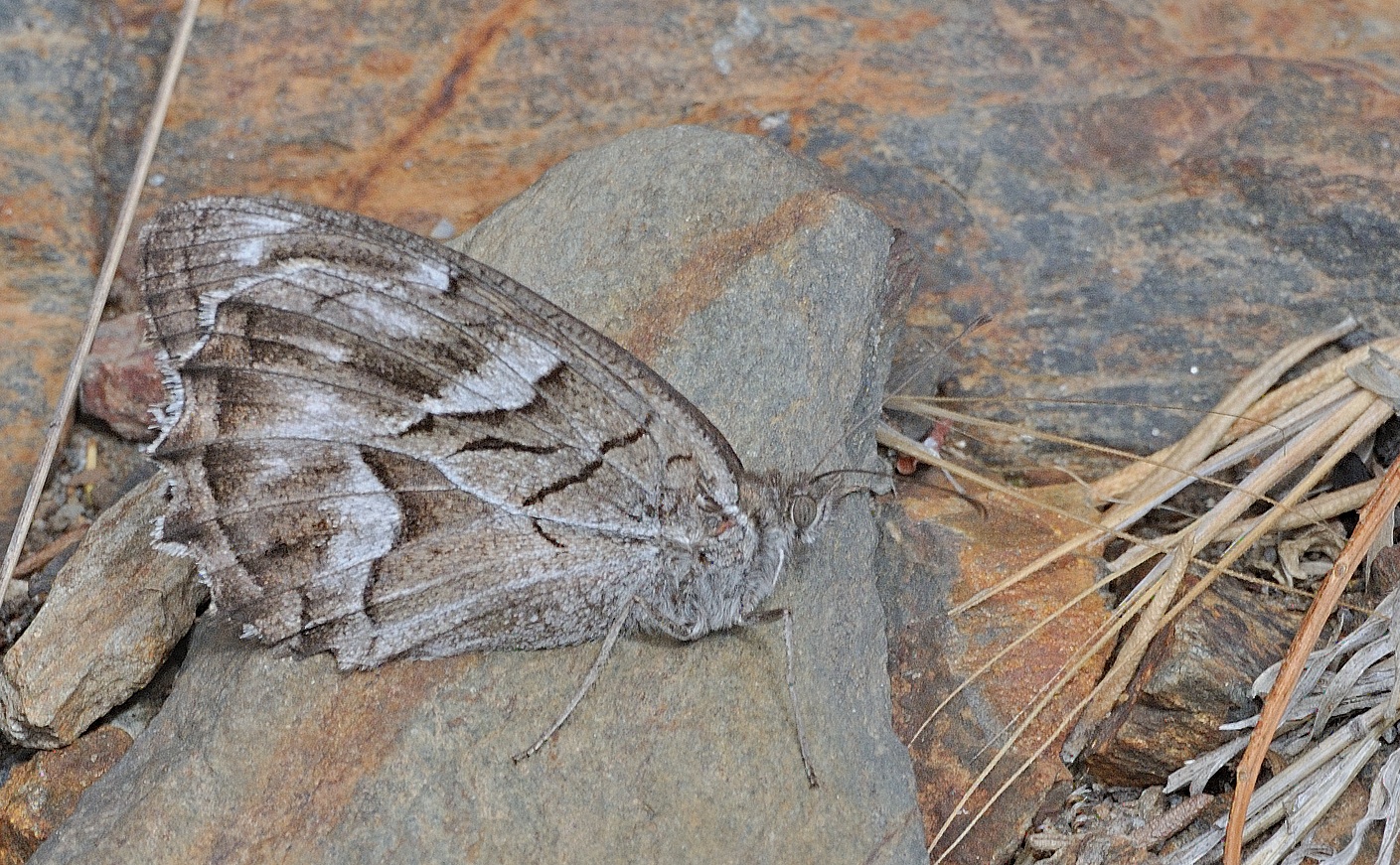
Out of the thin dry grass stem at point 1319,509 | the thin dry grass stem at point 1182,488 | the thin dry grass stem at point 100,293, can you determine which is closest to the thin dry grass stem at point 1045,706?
the thin dry grass stem at point 1182,488

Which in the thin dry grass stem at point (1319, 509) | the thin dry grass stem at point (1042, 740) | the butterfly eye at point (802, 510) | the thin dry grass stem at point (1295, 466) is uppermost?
the butterfly eye at point (802, 510)

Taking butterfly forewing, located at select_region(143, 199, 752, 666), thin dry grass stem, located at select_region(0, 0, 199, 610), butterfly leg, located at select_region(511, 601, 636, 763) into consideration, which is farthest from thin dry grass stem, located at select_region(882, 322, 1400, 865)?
thin dry grass stem, located at select_region(0, 0, 199, 610)

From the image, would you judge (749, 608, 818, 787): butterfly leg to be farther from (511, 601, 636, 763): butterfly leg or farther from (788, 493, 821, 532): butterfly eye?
(511, 601, 636, 763): butterfly leg

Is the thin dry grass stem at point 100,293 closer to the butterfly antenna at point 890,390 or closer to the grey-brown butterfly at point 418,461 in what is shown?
the grey-brown butterfly at point 418,461

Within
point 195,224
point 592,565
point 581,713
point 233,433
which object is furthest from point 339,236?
point 581,713

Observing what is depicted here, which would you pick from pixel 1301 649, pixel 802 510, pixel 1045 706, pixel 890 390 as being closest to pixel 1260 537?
pixel 1301 649
